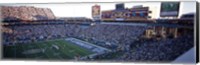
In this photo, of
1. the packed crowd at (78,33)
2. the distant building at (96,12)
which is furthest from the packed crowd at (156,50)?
the distant building at (96,12)

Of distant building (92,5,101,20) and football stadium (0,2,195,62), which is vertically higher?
distant building (92,5,101,20)

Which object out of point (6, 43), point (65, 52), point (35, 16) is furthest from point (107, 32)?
point (6, 43)

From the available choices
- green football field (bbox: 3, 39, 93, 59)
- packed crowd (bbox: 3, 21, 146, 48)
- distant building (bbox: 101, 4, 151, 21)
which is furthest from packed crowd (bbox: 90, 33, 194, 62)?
green football field (bbox: 3, 39, 93, 59)

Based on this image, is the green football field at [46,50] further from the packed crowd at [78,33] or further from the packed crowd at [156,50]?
the packed crowd at [156,50]

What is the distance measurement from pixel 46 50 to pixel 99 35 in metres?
1.21

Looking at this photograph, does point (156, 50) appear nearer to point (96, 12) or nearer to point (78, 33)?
point (96, 12)

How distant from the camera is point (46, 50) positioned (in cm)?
755

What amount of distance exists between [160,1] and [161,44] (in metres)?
0.84

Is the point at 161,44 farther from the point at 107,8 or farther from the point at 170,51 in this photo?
the point at 107,8

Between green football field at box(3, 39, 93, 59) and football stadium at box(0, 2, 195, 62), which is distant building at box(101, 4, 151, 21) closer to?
football stadium at box(0, 2, 195, 62)

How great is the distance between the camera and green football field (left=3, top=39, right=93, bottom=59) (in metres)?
7.39

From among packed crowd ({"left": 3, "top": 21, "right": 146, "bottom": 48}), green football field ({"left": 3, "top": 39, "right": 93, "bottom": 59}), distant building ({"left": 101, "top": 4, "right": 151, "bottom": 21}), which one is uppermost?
distant building ({"left": 101, "top": 4, "right": 151, "bottom": 21})

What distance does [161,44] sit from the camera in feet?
22.8

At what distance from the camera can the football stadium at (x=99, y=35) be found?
6.86 m
